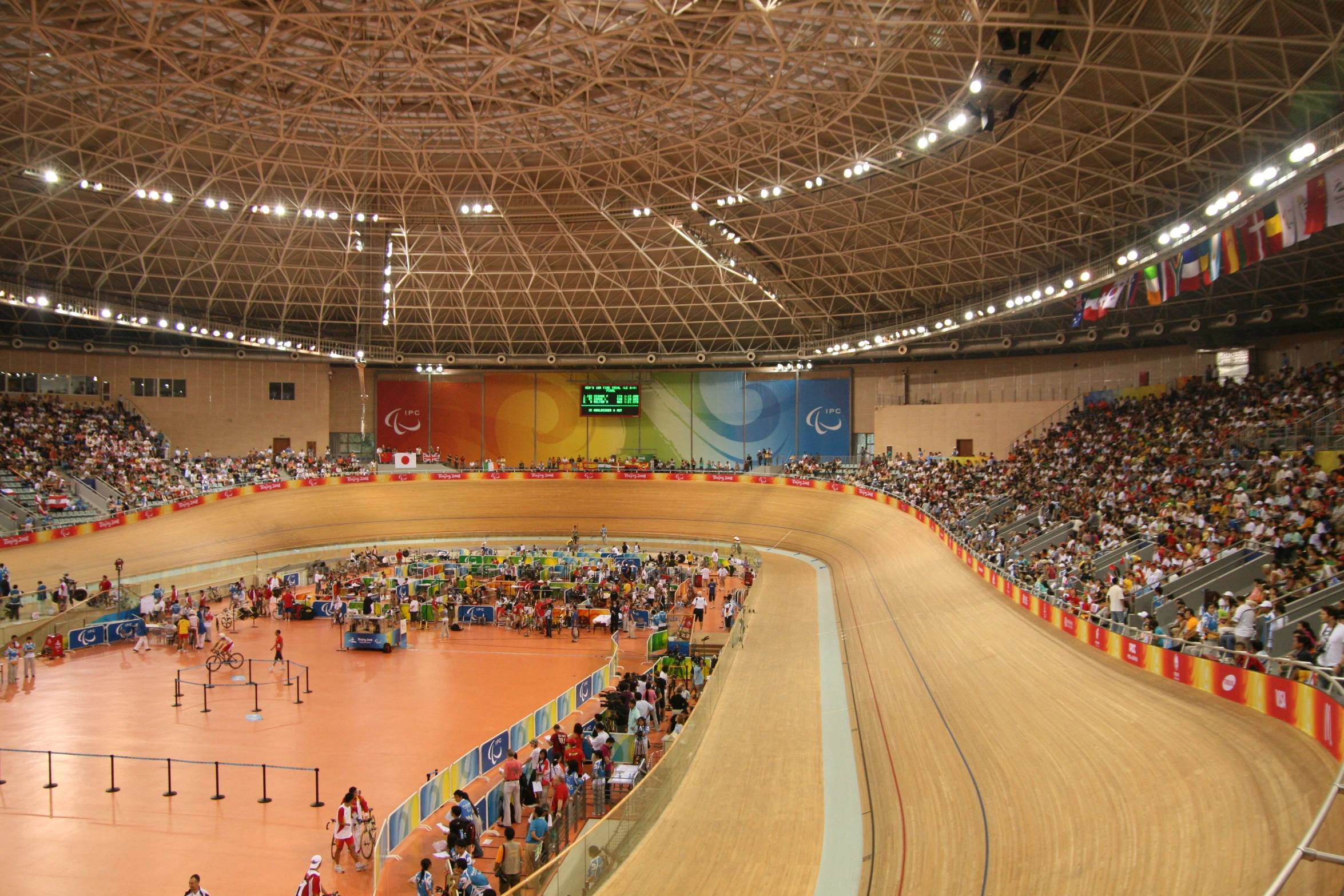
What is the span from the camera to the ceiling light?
15.0 meters

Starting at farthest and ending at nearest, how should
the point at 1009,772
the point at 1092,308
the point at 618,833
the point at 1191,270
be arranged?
the point at 1092,308 → the point at 1191,270 → the point at 1009,772 → the point at 618,833

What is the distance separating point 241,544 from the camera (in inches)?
1470

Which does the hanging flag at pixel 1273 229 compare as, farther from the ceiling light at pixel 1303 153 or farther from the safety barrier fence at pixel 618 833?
the safety barrier fence at pixel 618 833

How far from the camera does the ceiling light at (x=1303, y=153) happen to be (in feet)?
49.3

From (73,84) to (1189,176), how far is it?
32.5 m

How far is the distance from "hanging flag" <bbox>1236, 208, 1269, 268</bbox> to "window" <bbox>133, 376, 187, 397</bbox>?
4911 cm

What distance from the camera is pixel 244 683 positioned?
786 inches

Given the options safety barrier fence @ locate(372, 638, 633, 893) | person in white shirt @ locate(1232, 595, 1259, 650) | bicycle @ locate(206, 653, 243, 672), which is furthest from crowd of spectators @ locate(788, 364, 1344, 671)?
bicycle @ locate(206, 653, 243, 672)

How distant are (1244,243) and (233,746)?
2342 centimetres

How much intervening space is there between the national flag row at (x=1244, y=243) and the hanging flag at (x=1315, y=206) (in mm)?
11

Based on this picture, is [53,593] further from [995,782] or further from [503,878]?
[995,782]

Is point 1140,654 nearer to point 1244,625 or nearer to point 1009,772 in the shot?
point 1244,625

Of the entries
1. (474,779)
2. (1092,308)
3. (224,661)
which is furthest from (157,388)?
(1092,308)

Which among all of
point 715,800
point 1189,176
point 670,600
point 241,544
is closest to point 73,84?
point 241,544
